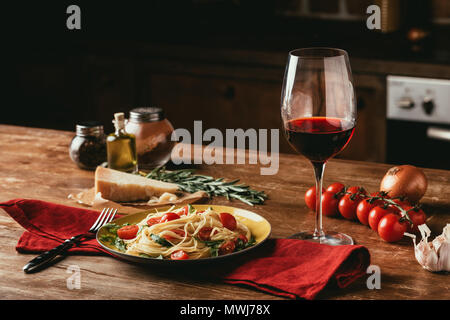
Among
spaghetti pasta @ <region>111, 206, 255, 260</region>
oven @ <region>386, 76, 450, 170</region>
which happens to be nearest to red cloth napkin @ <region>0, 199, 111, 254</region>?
spaghetti pasta @ <region>111, 206, 255, 260</region>

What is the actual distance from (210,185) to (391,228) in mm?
508

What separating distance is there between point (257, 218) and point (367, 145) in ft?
6.47

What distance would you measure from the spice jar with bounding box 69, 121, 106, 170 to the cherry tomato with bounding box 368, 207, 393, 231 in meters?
0.80

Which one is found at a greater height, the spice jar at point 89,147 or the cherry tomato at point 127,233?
the spice jar at point 89,147

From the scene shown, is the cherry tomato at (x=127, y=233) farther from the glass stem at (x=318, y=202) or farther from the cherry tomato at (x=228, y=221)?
the glass stem at (x=318, y=202)

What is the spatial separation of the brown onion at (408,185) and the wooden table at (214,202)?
0.17 feet

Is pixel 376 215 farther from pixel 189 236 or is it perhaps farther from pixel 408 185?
pixel 189 236

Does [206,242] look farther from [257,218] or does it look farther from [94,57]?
[94,57]

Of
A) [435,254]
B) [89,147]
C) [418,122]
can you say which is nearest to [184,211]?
[435,254]

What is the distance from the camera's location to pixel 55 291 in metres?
1.06

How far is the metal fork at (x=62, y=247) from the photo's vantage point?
3.76ft

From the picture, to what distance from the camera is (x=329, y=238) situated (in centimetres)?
124

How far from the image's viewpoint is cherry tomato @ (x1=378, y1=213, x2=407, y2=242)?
48.1 inches

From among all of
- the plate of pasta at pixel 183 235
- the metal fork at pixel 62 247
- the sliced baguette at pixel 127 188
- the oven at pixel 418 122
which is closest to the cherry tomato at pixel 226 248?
the plate of pasta at pixel 183 235
